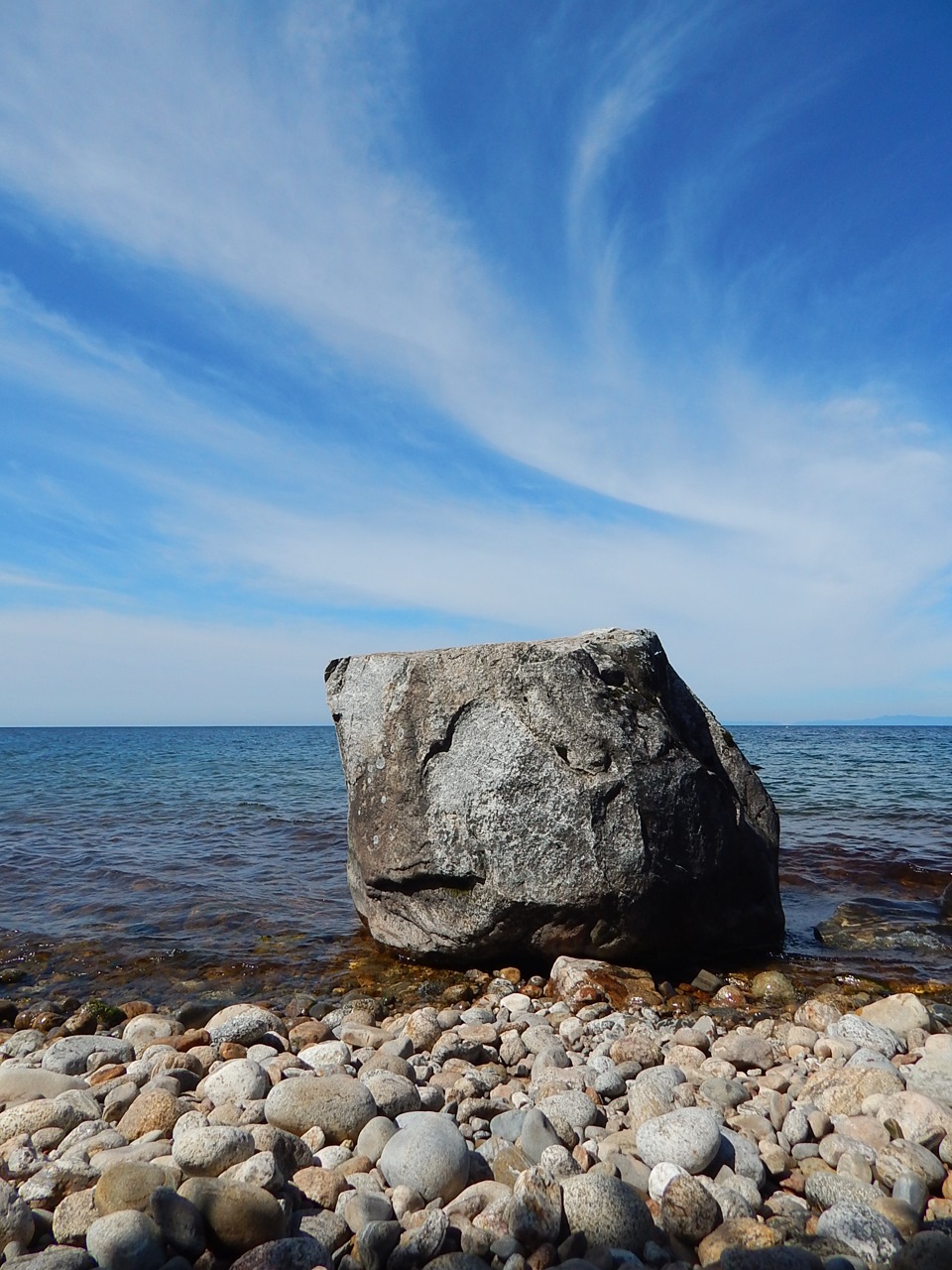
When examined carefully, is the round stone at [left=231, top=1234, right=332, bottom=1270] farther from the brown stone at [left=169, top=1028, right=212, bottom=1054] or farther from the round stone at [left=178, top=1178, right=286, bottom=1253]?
the brown stone at [left=169, top=1028, right=212, bottom=1054]

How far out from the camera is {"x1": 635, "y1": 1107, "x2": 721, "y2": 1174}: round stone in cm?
392

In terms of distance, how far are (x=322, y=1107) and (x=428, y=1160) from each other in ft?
2.59

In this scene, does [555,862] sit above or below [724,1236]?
above

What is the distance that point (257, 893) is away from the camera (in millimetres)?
10883

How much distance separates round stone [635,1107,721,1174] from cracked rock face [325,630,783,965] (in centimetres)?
270

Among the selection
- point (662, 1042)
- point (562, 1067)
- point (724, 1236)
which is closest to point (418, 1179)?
point (724, 1236)

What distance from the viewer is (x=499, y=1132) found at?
14.4 feet

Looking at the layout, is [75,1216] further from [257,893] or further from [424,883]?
[257,893]

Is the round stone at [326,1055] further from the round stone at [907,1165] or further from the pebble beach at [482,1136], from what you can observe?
the round stone at [907,1165]

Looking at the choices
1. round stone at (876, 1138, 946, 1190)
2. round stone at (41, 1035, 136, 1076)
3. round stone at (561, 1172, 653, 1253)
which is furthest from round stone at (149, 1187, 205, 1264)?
round stone at (876, 1138, 946, 1190)

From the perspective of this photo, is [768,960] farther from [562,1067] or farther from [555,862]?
[562,1067]

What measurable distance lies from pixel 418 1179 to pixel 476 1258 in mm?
592

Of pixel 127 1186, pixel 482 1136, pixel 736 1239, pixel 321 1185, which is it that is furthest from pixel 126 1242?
pixel 736 1239

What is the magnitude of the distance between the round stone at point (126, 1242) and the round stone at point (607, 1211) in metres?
1.70
